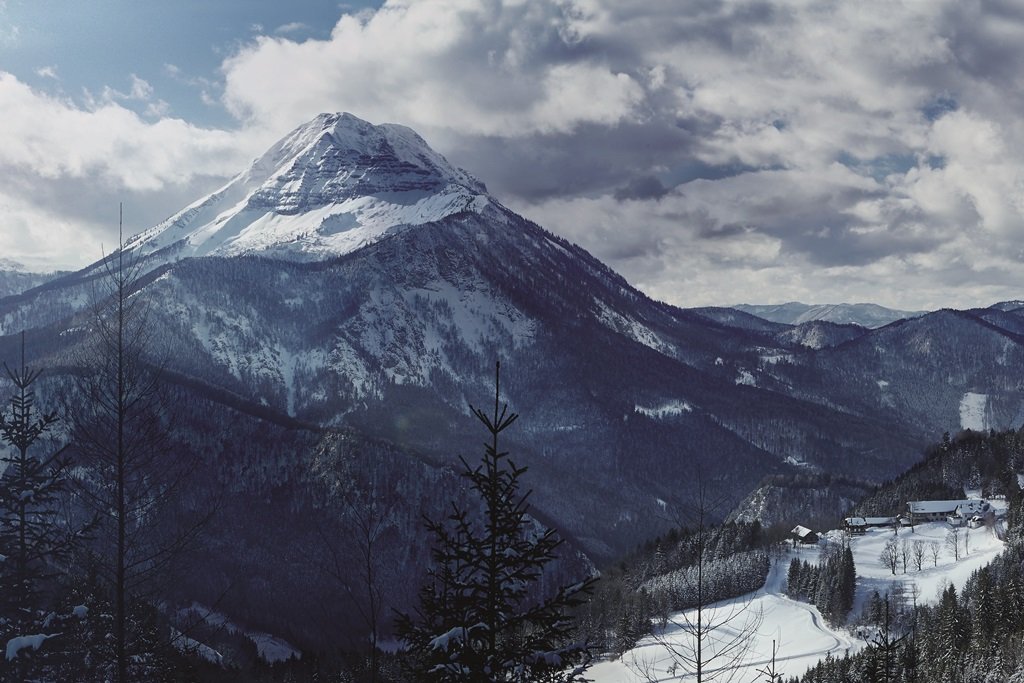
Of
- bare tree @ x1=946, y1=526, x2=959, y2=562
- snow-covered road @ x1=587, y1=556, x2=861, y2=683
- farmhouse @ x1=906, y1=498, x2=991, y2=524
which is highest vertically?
farmhouse @ x1=906, y1=498, x2=991, y2=524

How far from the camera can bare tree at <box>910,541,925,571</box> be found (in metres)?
161

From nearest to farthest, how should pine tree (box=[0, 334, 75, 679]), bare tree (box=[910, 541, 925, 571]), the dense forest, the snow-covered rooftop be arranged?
pine tree (box=[0, 334, 75, 679]) < the dense forest < bare tree (box=[910, 541, 925, 571]) < the snow-covered rooftop

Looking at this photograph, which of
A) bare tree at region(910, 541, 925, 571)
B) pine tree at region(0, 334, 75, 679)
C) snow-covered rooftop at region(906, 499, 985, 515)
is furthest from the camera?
snow-covered rooftop at region(906, 499, 985, 515)

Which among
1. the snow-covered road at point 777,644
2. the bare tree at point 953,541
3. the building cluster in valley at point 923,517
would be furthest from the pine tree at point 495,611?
the building cluster in valley at point 923,517

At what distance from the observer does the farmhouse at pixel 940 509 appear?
182125 millimetres

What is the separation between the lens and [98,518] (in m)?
19.8

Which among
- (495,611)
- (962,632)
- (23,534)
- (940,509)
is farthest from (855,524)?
(495,611)

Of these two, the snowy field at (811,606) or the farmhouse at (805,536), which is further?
the farmhouse at (805,536)

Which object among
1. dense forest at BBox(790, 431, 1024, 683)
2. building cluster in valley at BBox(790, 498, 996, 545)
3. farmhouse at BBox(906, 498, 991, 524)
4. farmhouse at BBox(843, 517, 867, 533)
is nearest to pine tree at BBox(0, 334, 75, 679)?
dense forest at BBox(790, 431, 1024, 683)

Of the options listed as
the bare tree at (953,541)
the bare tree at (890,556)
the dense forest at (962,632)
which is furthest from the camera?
the bare tree at (953,541)

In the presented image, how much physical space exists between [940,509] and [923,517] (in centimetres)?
492

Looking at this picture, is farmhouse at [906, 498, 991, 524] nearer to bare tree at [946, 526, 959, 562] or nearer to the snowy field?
the snowy field

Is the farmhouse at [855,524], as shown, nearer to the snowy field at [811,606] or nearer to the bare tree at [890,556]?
the snowy field at [811,606]

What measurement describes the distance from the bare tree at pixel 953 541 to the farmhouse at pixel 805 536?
1154 inches
